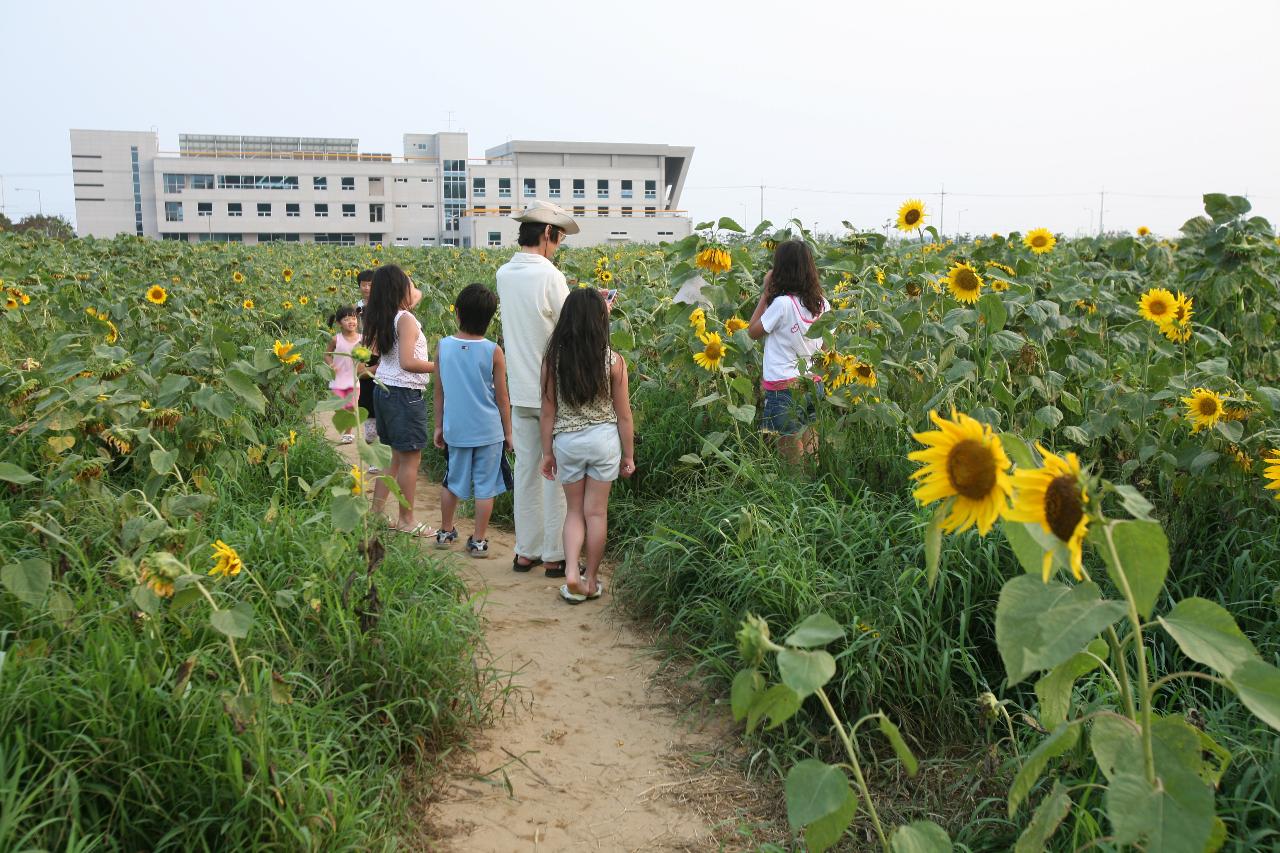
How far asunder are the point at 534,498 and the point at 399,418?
0.84 meters

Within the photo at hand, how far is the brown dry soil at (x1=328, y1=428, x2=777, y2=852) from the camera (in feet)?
9.12

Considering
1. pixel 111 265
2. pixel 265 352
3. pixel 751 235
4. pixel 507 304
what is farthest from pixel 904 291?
pixel 111 265

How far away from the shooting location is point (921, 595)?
3.43 meters

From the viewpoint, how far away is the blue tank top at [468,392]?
4.83 metres

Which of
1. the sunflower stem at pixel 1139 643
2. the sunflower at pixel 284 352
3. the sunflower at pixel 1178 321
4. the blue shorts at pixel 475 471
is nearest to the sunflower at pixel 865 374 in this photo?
the sunflower at pixel 1178 321

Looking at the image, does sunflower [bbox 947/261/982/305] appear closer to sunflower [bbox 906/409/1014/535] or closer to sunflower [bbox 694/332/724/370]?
sunflower [bbox 694/332/724/370]

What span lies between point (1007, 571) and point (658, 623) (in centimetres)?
134

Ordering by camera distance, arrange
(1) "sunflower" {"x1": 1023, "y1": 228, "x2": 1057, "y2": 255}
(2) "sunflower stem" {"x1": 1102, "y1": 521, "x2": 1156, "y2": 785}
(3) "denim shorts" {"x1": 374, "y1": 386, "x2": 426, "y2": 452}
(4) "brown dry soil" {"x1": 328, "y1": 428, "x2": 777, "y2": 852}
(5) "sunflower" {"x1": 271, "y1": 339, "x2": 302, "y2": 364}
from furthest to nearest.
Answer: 1. (1) "sunflower" {"x1": 1023, "y1": 228, "x2": 1057, "y2": 255}
2. (3) "denim shorts" {"x1": 374, "y1": 386, "x2": 426, "y2": 452}
3. (5) "sunflower" {"x1": 271, "y1": 339, "x2": 302, "y2": 364}
4. (4) "brown dry soil" {"x1": 328, "y1": 428, "x2": 777, "y2": 852}
5. (2) "sunflower stem" {"x1": 1102, "y1": 521, "x2": 1156, "y2": 785}

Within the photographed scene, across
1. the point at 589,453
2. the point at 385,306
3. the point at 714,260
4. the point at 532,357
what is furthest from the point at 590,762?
the point at 714,260

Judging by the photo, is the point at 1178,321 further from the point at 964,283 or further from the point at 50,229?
the point at 50,229

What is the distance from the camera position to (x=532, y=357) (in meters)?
4.53

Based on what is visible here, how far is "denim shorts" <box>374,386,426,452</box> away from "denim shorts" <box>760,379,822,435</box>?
169 centimetres


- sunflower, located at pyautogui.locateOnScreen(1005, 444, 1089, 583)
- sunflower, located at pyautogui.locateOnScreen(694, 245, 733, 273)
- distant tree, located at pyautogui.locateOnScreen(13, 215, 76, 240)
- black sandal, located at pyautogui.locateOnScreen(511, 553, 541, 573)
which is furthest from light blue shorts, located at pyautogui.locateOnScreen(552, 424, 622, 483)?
distant tree, located at pyautogui.locateOnScreen(13, 215, 76, 240)

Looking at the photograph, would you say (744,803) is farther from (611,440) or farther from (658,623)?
(611,440)
